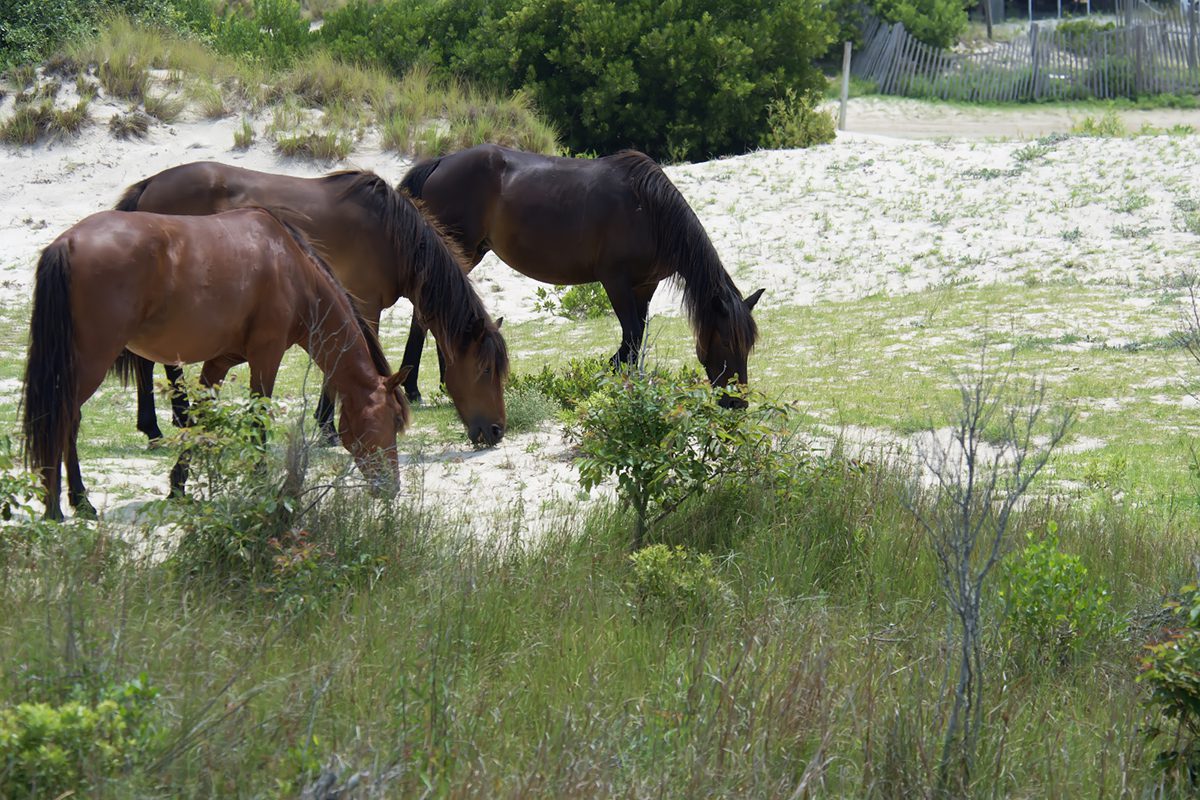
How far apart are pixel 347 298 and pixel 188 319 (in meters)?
0.99

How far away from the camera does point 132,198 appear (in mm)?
8906

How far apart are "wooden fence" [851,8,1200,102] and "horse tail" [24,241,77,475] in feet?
98.6

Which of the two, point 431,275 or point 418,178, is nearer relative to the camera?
point 431,275

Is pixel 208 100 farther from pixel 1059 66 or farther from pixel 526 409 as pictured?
pixel 1059 66

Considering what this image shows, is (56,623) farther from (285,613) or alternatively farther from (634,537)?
(634,537)

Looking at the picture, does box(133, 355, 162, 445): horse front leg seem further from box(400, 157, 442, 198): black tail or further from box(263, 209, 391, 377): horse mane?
box(400, 157, 442, 198): black tail

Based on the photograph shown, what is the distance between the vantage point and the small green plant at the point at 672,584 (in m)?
5.44

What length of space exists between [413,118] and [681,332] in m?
8.21

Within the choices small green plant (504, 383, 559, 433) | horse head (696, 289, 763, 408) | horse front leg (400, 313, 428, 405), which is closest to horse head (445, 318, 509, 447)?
small green plant (504, 383, 559, 433)

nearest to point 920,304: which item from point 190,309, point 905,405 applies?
point 905,405

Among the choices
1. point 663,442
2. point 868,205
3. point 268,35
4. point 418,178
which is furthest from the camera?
point 268,35

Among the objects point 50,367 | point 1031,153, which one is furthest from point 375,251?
point 1031,153

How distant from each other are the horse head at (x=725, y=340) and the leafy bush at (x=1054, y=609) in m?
4.27

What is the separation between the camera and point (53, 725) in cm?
Result: 336
